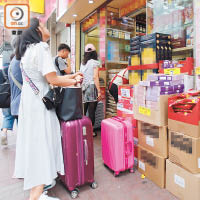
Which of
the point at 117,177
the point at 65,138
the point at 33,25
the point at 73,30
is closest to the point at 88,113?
the point at 117,177

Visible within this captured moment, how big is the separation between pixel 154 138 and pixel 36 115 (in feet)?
3.73

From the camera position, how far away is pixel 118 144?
1938 mm

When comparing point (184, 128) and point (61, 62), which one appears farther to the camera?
point (61, 62)

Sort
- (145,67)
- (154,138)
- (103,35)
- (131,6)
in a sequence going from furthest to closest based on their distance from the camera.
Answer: (103,35)
(131,6)
(145,67)
(154,138)

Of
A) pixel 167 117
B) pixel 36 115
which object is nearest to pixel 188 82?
pixel 167 117

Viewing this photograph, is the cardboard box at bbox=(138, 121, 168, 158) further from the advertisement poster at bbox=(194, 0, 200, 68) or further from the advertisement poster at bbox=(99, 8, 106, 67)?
the advertisement poster at bbox=(99, 8, 106, 67)

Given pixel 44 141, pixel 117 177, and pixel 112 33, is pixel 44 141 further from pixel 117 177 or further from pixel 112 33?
pixel 112 33

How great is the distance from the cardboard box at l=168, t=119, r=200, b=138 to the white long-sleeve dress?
1033mm

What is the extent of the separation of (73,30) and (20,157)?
4600 millimetres

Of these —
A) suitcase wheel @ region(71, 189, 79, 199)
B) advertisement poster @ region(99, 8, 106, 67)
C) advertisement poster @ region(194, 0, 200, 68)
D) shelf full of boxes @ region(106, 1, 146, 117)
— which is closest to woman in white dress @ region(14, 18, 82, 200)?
suitcase wheel @ region(71, 189, 79, 199)

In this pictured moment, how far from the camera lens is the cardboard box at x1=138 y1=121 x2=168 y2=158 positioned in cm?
175

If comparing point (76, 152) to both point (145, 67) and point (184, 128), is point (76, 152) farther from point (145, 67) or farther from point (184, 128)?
point (145, 67)

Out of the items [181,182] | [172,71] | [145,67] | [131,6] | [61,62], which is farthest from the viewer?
[131,6]

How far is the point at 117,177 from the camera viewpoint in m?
2.01
